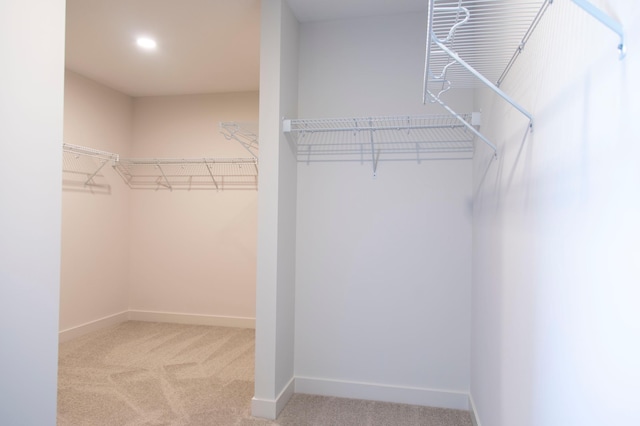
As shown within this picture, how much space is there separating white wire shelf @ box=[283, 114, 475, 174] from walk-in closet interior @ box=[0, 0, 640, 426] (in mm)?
14

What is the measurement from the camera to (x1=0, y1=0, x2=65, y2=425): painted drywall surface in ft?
3.69

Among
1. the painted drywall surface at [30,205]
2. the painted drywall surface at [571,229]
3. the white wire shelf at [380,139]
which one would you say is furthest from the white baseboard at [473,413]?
the painted drywall surface at [30,205]

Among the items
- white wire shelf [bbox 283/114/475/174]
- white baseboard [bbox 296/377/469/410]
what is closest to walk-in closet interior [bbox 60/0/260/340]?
white wire shelf [bbox 283/114/475/174]

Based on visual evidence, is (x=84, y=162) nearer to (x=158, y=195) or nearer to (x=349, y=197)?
(x=158, y=195)

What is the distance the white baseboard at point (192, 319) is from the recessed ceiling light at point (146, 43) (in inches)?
102

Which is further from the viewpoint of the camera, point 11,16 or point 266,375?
point 266,375

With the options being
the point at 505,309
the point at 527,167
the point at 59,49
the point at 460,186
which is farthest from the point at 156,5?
the point at 505,309

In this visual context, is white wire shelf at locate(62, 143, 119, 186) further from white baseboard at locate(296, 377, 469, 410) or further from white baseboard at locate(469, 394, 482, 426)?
white baseboard at locate(469, 394, 482, 426)

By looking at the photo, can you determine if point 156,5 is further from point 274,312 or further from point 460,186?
point 460,186

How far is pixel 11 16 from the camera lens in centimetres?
112

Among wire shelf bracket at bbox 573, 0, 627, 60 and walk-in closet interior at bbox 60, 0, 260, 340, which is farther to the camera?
walk-in closet interior at bbox 60, 0, 260, 340

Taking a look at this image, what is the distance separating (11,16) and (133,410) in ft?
7.08

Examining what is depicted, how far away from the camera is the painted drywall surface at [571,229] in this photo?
2.27 ft

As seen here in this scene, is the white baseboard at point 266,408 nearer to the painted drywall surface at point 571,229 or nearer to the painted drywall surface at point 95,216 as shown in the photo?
the painted drywall surface at point 571,229
